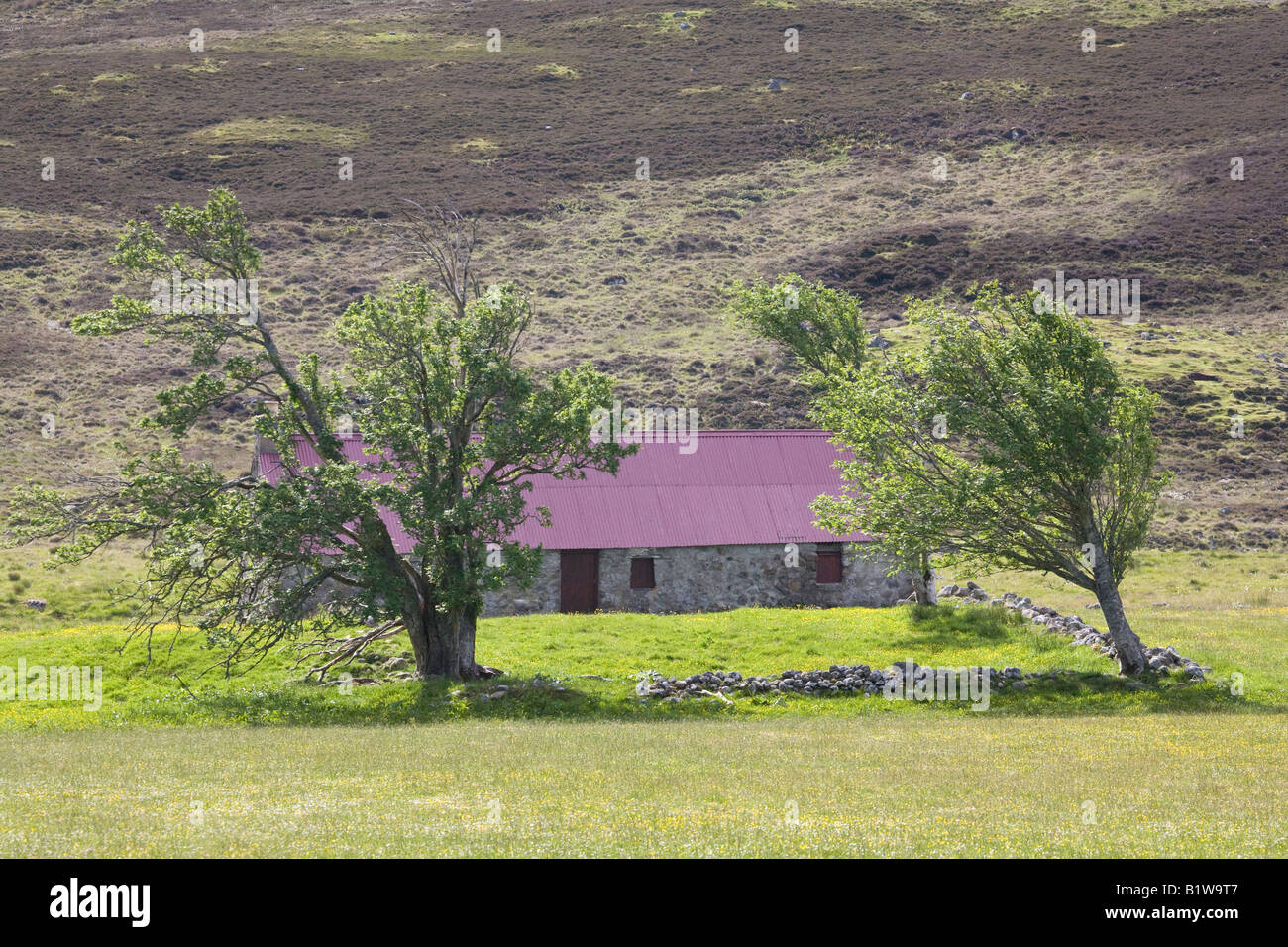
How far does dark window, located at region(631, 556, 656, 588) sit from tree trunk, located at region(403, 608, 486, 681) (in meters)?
15.7

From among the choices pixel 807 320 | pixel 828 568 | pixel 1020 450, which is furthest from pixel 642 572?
pixel 1020 450

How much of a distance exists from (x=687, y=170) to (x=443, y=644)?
308 ft

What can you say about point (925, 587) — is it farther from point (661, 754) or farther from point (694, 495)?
point (661, 754)

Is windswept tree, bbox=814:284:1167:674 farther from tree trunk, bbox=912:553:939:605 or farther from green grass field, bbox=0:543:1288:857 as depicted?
tree trunk, bbox=912:553:939:605

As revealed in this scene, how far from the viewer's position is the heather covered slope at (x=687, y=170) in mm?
84312

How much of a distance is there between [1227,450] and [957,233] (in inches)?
1437

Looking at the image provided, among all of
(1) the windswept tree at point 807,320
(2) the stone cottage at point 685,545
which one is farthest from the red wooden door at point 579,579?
(1) the windswept tree at point 807,320

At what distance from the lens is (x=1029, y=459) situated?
100 ft

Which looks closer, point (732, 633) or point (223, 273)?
point (223, 273)

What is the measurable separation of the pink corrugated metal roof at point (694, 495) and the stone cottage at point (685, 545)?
51 millimetres

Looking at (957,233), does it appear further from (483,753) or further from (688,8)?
(483,753)

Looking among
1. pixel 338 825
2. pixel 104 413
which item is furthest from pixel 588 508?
pixel 104 413

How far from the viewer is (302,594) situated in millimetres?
28188

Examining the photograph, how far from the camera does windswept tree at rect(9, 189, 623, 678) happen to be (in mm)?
28406
